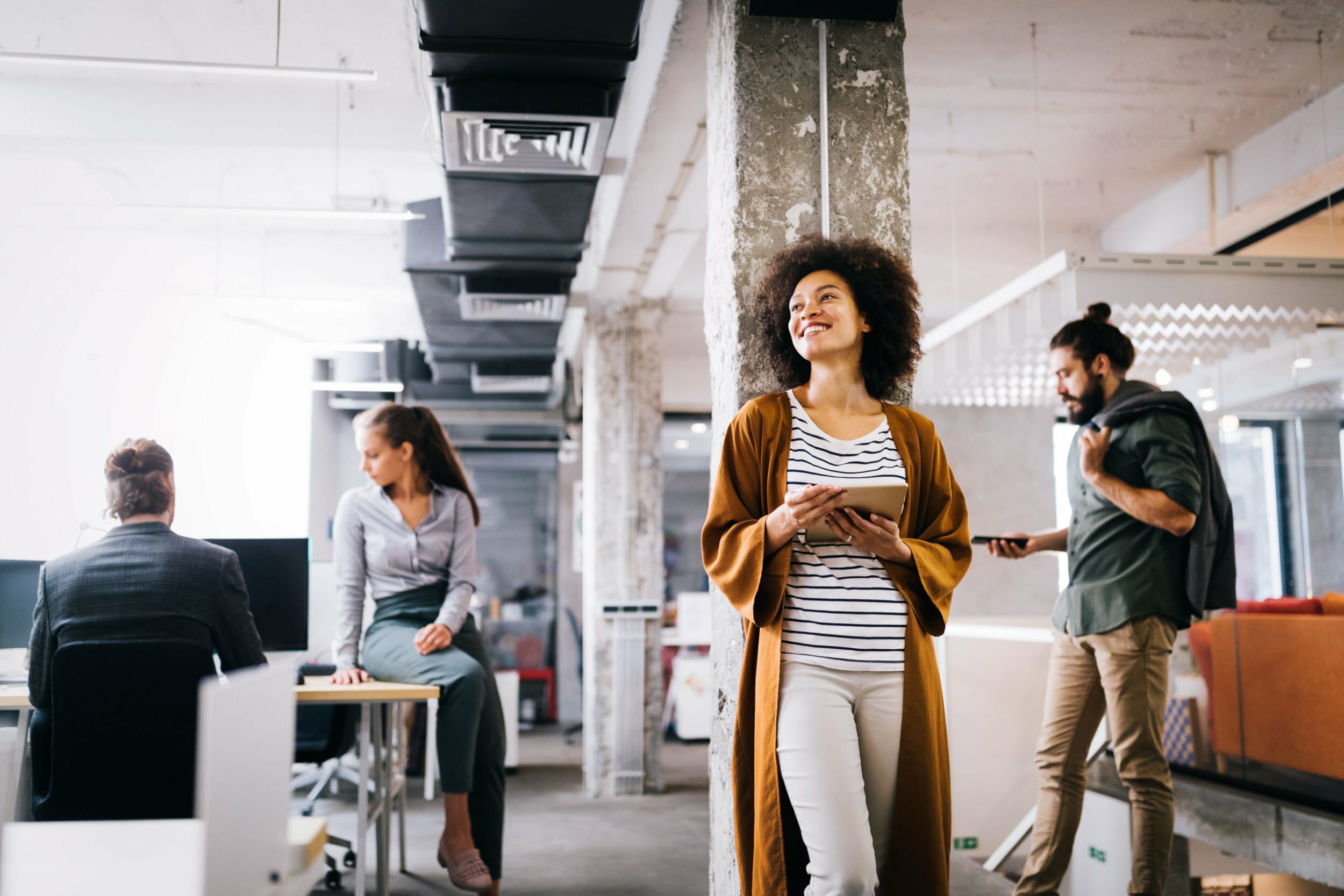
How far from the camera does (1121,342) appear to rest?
318 centimetres

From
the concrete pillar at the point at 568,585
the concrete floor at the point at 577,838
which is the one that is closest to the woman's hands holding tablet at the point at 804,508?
the concrete floor at the point at 577,838

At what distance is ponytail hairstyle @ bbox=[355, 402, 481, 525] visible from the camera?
11.3ft

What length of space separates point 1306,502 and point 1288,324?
2.21ft

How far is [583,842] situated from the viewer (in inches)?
189

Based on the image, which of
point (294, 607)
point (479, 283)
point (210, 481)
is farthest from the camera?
point (210, 481)

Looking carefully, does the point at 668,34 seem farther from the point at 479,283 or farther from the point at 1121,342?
the point at 479,283

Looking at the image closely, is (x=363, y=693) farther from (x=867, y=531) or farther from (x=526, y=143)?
(x=526, y=143)

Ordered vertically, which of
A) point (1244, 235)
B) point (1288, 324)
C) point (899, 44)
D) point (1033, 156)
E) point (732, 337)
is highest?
point (1033, 156)

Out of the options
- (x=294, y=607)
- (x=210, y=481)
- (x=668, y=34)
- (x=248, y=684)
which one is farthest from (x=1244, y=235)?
(x=210, y=481)

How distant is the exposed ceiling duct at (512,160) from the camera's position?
2943 millimetres

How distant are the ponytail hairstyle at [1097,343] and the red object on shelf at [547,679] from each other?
778 centimetres

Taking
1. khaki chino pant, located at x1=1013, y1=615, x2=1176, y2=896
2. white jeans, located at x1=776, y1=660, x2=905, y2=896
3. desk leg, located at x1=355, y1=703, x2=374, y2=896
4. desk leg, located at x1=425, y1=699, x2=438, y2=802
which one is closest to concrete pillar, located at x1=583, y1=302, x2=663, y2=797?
desk leg, located at x1=425, y1=699, x2=438, y2=802

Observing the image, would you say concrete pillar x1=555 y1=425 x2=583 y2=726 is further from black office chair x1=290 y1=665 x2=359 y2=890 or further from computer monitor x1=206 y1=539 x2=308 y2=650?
computer monitor x1=206 y1=539 x2=308 y2=650

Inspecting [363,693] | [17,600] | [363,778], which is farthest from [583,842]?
A: [17,600]
